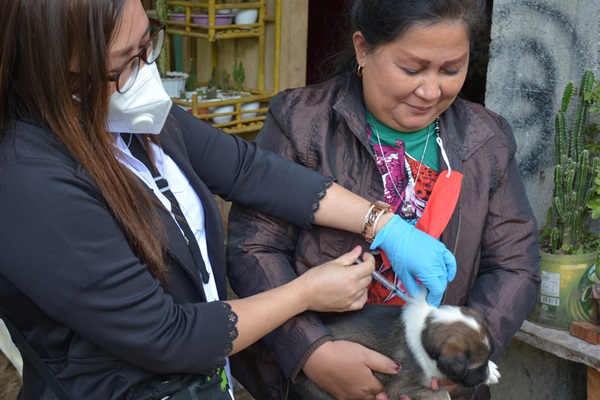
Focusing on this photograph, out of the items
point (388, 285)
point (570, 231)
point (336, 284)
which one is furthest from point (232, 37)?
point (336, 284)

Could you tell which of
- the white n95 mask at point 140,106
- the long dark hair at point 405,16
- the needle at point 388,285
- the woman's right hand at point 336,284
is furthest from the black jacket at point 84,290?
the long dark hair at point 405,16

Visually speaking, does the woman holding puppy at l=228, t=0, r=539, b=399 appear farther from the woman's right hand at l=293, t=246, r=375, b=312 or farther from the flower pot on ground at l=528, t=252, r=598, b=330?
the flower pot on ground at l=528, t=252, r=598, b=330

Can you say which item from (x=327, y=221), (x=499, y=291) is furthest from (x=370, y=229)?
(x=499, y=291)

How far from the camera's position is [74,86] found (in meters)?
1.62

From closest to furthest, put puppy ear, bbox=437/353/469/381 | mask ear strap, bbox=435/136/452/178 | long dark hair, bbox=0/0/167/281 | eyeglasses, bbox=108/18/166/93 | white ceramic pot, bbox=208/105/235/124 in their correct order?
long dark hair, bbox=0/0/167/281 < eyeglasses, bbox=108/18/166/93 < puppy ear, bbox=437/353/469/381 < mask ear strap, bbox=435/136/452/178 < white ceramic pot, bbox=208/105/235/124

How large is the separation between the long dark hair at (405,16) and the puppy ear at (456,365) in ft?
3.22

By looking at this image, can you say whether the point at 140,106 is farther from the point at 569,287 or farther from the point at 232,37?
the point at 232,37

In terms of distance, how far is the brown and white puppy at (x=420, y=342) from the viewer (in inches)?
82.0

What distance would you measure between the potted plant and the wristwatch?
35.6 inches

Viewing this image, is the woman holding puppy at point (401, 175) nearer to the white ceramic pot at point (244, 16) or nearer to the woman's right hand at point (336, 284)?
the woman's right hand at point (336, 284)

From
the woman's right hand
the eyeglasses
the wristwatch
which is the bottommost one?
the woman's right hand

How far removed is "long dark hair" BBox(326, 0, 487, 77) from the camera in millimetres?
2154

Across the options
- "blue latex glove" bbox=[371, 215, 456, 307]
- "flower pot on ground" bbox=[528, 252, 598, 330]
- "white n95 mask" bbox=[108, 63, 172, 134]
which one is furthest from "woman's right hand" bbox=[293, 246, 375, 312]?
"flower pot on ground" bbox=[528, 252, 598, 330]

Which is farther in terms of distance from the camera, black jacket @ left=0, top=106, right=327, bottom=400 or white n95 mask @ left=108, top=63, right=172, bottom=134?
white n95 mask @ left=108, top=63, right=172, bottom=134
